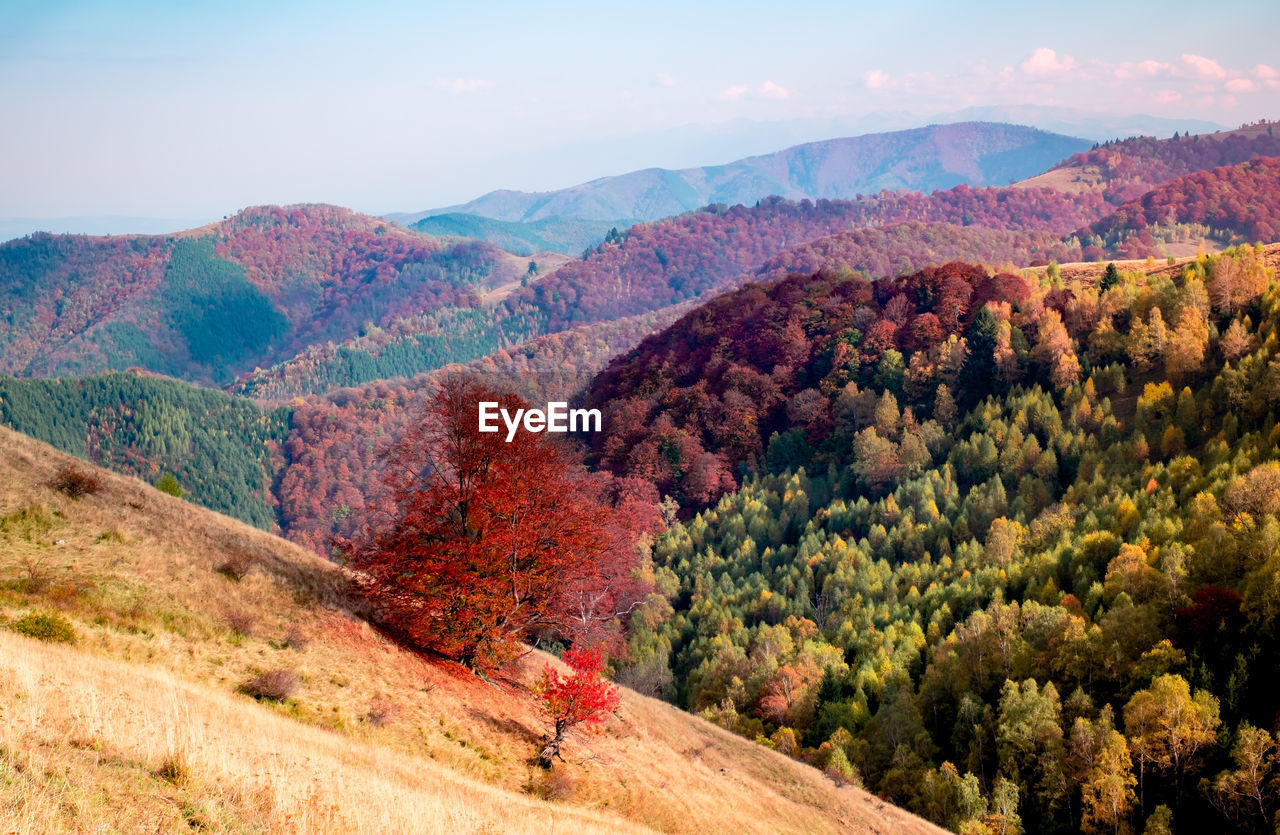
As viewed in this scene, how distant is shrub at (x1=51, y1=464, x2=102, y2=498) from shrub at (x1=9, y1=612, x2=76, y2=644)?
33.1 ft

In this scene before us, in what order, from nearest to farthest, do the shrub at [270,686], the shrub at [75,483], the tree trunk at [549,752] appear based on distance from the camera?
the shrub at [270,686] < the tree trunk at [549,752] < the shrub at [75,483]

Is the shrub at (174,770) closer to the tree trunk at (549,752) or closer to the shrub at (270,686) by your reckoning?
the shrub at (270,686)

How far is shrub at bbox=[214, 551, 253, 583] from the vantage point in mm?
29438

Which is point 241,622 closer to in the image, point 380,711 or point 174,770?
point 380,711

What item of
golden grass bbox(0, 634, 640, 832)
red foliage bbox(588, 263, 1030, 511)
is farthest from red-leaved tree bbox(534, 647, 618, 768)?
red foliage bbox(588, 263, 1030, 511)

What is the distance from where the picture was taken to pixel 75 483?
101 ft

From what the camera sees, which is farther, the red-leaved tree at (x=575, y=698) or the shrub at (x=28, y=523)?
the shrub at (x=28, y=523)

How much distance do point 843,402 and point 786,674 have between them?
48.3 meters

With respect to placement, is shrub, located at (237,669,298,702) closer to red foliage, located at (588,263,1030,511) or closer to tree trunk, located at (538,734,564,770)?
tree trunk, located at (538,734,564,770)

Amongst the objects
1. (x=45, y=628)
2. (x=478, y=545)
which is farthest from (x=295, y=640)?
(x=45, y=628)

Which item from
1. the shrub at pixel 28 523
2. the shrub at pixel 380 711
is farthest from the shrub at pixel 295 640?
the shrub at pixel 28 523

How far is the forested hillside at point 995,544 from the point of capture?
49.3 metres

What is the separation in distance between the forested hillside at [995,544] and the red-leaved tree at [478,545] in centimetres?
2699

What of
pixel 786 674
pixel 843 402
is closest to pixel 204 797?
pixel 786 674
